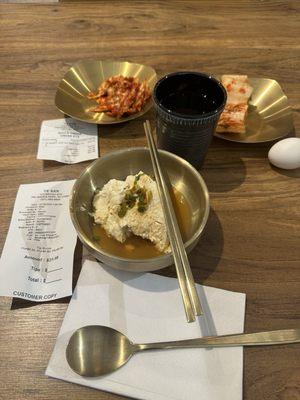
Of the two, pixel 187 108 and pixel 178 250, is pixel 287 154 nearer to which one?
pixel 187 108

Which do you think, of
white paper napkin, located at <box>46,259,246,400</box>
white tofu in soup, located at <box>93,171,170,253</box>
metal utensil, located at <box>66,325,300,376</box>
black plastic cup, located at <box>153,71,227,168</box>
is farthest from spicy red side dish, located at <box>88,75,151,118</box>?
metal utensil, located at <box>66,325,300,376</box>

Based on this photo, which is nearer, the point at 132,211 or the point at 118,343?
the point at 118,343

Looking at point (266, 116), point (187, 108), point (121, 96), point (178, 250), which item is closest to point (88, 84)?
point (121, 96)

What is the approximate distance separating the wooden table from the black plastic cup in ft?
0.35

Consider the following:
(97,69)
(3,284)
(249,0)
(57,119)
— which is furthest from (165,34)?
(3,284)

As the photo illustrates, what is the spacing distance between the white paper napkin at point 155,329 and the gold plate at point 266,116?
420 mm

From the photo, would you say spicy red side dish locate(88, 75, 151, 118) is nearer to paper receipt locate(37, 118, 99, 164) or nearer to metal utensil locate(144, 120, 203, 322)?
paper receipt locate(37, 118, 99, 164)

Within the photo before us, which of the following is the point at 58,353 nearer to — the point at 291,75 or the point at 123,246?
the point at 123,246

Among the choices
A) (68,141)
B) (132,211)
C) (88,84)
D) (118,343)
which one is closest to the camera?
(118,343)

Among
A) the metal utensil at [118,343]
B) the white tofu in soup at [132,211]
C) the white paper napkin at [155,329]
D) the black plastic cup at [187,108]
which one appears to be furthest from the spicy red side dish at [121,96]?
the metal utensil at [118,343]

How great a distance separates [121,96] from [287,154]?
45 centimetres

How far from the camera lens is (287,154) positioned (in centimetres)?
78

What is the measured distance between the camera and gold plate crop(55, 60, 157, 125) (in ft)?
2.96

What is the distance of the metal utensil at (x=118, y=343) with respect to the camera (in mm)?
521
